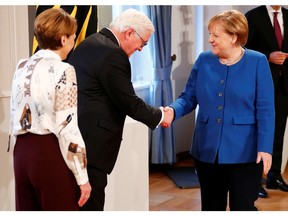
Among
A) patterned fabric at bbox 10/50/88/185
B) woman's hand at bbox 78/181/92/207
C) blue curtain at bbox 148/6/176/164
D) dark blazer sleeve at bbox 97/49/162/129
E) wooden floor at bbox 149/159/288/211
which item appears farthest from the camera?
blue curtain at bbox 148/6/176/164

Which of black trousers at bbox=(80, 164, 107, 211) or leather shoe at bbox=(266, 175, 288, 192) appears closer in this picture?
black trousers at bbox=(80, 164, 107, 211)

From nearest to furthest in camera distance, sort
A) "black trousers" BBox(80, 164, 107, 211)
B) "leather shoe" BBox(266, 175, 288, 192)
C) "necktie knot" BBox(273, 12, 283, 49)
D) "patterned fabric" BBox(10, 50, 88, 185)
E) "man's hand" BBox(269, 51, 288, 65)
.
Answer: "patterned fabric" BBox(10, 50, 88, 185) → "black trousers" BBox(80, 164, 107, 211) → "man's hand" BBox(269, 51, 288, 65) → "necktie knot" BBox(273, 12, 283, 49) → "leather shoe" BBox(266, 175, 288, 192)

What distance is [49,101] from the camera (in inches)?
75.2

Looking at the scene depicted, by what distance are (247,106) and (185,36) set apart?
331 cm

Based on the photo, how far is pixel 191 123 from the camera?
5.69 m

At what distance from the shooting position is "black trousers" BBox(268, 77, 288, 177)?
415cm

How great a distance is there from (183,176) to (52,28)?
3.08 meters

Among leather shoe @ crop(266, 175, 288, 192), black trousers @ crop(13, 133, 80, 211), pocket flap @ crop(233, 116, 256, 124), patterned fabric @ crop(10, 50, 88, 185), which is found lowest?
leather shoe @ crop(266, 175, 288, 192)

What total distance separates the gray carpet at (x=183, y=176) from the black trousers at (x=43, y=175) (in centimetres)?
252

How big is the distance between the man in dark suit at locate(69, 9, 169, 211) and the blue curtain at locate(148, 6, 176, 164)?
8.49ft

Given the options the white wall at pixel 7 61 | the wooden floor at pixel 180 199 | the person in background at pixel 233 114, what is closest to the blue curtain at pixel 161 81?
the wooden floor at pixel 180 199

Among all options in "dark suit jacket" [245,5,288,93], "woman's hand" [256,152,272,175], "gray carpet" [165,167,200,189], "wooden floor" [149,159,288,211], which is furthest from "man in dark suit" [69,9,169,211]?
"gray carpet" [165,167,200,189]

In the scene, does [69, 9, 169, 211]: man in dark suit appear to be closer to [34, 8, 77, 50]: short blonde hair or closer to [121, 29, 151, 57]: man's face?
[121, 29, 151, 57]: man's face

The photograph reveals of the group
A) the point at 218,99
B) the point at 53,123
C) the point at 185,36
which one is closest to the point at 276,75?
the point at 185,36
